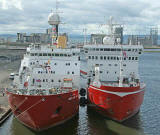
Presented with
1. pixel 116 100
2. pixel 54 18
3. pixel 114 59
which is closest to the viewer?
pixel 116 100

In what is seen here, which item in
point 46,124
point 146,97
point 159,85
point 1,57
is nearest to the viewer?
point 46,124

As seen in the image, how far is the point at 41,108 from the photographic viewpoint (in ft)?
62.7

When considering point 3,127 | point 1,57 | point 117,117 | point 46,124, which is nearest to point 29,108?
point 46,124

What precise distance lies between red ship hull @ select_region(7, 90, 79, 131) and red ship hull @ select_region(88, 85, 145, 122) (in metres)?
2.82

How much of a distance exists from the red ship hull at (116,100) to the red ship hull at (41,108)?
2.82 metres

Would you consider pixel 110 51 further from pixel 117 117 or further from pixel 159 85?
pixel 159 85

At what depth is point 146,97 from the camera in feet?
111

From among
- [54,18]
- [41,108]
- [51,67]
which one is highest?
[54,18]

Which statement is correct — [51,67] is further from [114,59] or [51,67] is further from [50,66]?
[114,59]

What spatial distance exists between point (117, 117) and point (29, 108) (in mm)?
9172

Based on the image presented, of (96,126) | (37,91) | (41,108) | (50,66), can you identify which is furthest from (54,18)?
(96,126)

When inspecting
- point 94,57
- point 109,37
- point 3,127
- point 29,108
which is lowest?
point 3,127

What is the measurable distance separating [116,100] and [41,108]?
7426mm

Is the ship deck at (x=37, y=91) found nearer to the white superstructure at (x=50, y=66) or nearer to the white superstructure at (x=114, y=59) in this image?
the white superstructure at (x=50, y=66)
